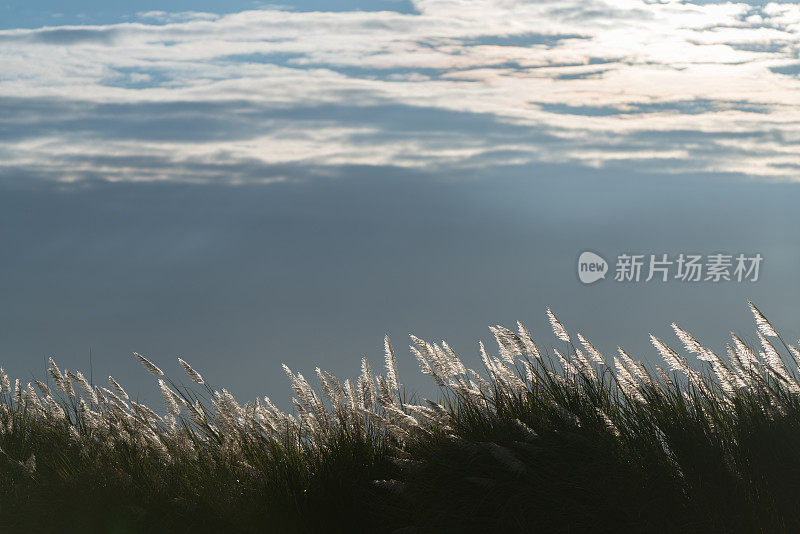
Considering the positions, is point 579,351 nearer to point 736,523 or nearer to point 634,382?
point 634,382

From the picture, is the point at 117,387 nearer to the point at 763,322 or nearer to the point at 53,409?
the point at 53,409

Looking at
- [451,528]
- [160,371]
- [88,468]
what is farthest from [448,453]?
[88,468]

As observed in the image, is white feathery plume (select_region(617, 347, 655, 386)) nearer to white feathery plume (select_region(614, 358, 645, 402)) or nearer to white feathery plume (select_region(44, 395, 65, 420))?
white feathery plume (select_region(614, 358, 645, 402))

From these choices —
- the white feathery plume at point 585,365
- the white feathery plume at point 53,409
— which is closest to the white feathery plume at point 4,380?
the white feathery plume at point 53,409

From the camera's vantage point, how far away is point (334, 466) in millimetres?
5020

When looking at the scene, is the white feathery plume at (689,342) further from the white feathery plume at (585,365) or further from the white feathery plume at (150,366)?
the white feathery plume at (150,366)

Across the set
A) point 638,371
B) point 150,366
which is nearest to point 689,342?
point 638,371

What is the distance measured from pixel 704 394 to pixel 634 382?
428 mm

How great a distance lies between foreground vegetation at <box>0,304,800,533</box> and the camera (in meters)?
4.20

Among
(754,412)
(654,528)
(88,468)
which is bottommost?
(88,468)

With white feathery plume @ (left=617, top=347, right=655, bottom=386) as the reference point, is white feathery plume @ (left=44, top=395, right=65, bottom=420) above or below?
below

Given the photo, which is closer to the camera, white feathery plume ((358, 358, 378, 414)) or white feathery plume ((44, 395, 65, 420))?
white feathery plume ((358, 358, 378, 414))

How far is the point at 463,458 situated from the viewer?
4566mm

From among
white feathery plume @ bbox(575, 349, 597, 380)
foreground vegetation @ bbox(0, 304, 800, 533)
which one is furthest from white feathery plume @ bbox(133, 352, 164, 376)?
white feathery plume @ bbox(575, 349, 597, 380)
